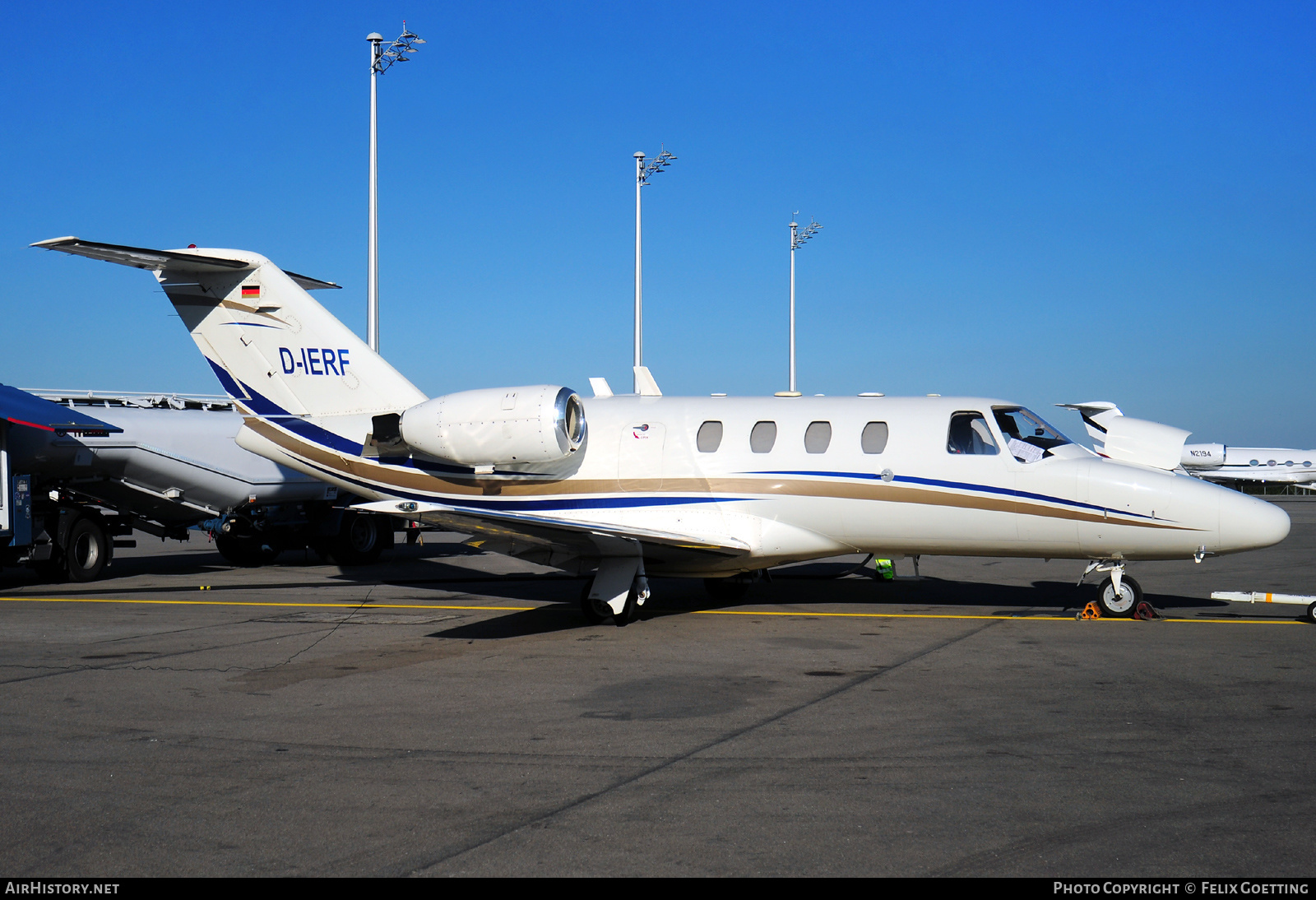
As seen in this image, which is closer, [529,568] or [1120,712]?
[1120,712]

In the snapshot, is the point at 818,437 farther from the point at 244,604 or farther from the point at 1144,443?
the point at 244,604

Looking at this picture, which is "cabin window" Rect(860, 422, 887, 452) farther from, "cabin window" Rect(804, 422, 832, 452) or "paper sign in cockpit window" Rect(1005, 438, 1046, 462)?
"paper sign in cockpit window" Rect(1005, 438, 1046, 462)

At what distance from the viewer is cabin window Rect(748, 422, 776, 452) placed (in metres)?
13.3

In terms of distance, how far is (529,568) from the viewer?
20.5 meters

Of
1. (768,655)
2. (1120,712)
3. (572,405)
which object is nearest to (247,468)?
(572,405)

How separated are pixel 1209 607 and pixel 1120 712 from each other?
23.9 feet

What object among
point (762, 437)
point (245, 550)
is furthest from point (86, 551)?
point (762, 437)

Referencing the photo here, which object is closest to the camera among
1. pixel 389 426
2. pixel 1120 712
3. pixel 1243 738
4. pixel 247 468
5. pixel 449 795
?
pixel 449 795

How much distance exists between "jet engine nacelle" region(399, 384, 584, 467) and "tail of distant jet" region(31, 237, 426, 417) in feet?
5.00

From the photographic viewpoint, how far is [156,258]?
14.5 m

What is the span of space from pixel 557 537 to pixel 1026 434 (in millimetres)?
5952

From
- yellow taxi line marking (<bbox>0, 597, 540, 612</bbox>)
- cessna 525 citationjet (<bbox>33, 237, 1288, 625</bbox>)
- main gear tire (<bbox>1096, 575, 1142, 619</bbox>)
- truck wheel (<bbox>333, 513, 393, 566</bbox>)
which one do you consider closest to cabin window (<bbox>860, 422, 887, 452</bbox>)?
cessna 525 citationjet (<bbox>33, 237, 1288, 625</bbox>)

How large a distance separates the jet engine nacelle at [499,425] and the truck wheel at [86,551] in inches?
312

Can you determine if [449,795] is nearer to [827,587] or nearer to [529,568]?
[827,587]
